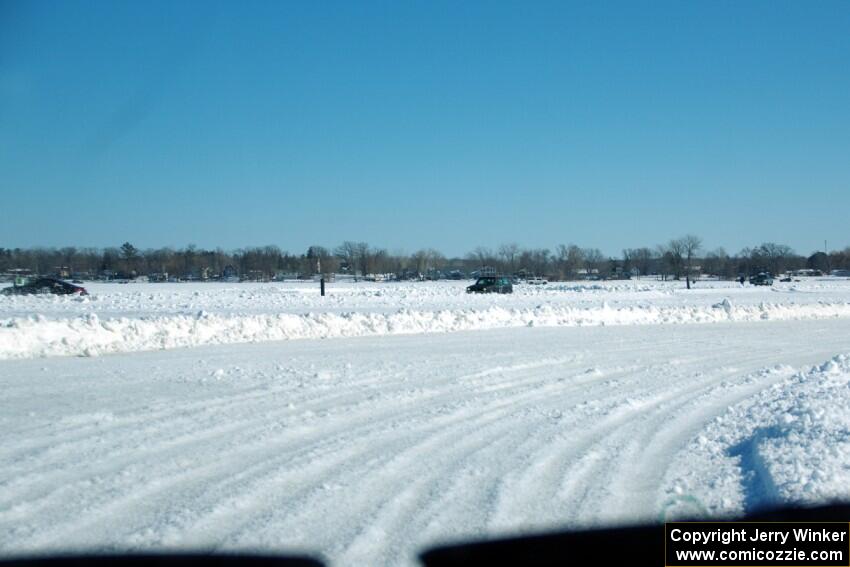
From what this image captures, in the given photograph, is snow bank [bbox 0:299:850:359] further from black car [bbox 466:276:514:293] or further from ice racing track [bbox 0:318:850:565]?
black car [bbox 466:276:514:293]

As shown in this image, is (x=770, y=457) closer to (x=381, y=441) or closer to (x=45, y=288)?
(x=381, y=441)

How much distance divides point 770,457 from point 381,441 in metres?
3.92

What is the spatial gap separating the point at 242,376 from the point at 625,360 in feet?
25.9

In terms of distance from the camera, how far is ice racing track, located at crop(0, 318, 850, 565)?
18.1 feet

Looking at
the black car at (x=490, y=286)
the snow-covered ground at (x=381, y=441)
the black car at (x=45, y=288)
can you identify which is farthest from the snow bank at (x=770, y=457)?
the black car at (x=45, y=288)

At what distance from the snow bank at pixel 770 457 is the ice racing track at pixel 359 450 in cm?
4

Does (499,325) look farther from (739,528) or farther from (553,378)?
(739,528)

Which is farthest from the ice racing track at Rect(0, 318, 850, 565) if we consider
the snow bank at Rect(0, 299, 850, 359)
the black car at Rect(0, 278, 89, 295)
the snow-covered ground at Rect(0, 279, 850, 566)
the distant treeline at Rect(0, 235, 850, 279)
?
the distant treeline at Rect(0, 235, 850, 279)

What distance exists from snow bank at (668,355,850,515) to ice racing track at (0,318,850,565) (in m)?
0.04

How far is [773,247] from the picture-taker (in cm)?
15075

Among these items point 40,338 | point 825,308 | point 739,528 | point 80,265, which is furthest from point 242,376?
point 80,265

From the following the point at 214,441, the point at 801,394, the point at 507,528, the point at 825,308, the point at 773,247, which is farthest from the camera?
the point at 773,247

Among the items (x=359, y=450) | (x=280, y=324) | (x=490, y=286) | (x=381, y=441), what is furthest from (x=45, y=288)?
(x=359, y=450)

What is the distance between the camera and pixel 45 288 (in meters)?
45.9
